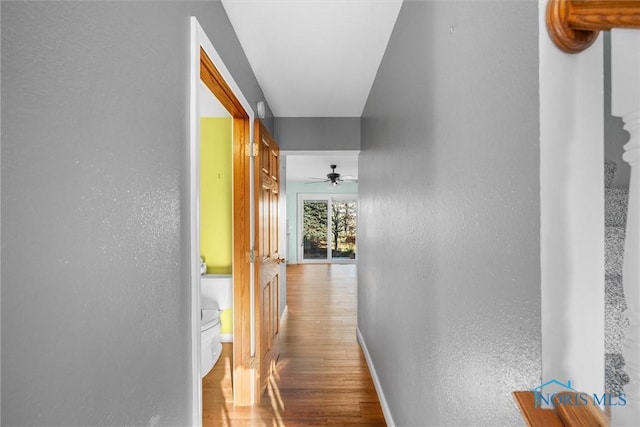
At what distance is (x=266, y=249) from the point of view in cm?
→ 282

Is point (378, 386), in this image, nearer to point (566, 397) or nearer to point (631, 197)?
point (566, 397)

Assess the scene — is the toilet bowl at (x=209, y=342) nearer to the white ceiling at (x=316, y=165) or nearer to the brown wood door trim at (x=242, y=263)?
the brown wood door trim at (x=242, y=263)

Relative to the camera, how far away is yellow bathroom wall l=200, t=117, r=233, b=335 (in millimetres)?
3588

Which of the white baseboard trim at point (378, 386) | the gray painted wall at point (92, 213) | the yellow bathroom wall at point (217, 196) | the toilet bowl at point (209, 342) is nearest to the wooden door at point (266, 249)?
the toilet bowl at point (209, 342)

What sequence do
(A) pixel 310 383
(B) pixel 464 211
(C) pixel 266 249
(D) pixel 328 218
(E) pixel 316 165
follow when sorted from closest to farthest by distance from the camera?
1. (B) pixel 464 211
2. (A) pixel 310 383
3. (C) pixel 266 249
4. (E) pixel 316 165
5. (D) pixel 328 218

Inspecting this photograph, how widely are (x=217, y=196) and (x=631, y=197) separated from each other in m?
3.54

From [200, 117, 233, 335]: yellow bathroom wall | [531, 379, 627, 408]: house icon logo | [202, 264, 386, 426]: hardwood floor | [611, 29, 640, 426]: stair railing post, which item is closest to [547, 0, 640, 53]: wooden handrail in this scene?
[611, 29, 640, 426]: stair railing post

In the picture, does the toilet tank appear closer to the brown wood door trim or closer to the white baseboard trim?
the brown wood door trim

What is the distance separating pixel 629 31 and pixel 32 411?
1.23 metres

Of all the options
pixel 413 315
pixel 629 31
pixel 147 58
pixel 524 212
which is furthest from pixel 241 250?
pixel 629 31

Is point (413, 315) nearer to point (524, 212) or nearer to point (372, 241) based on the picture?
point (524, 212)

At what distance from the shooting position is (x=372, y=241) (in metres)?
2.82

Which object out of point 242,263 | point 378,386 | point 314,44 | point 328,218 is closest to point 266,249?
point 242,263

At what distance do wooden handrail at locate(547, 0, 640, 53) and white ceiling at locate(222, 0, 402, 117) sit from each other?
4.63 feet
